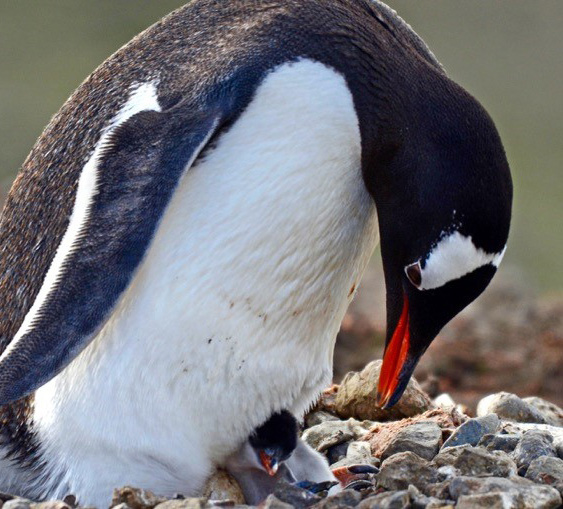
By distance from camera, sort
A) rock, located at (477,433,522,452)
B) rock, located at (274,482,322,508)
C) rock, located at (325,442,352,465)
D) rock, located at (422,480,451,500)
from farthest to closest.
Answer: rock, located at (325,442,352,465) → rock, located at (477,433,522,452) → rock, located at (274,482,322,508) → rock, located at (422,480,451,500)

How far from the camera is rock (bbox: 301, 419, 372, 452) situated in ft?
15.9

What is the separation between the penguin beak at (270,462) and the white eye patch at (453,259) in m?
0.76

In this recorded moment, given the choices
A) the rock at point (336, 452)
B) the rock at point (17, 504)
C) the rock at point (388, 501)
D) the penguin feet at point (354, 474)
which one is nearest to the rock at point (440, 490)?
the rock at point (388, 501)

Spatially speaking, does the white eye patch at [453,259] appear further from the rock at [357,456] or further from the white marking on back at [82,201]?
the white marking on back at [82,201]

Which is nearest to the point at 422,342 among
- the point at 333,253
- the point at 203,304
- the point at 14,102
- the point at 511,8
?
the point at 333,253

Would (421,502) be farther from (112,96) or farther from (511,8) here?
(511,8)

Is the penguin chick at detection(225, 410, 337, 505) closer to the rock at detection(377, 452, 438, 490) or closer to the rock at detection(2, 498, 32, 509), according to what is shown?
the rock at detection(377, 452, 438, 490)

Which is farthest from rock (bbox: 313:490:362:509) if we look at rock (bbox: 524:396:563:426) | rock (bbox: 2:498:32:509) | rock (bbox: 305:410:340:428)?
rock (bbox: 524:396:563:426)

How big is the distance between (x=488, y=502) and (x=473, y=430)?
109 cm

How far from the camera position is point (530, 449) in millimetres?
4266

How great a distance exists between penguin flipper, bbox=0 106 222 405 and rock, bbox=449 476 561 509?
1.13 metres

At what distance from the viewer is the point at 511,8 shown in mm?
35781

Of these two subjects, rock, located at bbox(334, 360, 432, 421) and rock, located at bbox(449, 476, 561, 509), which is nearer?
rock, located at bbox(449, 476, 561, 509)

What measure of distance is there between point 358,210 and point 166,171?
65cm
